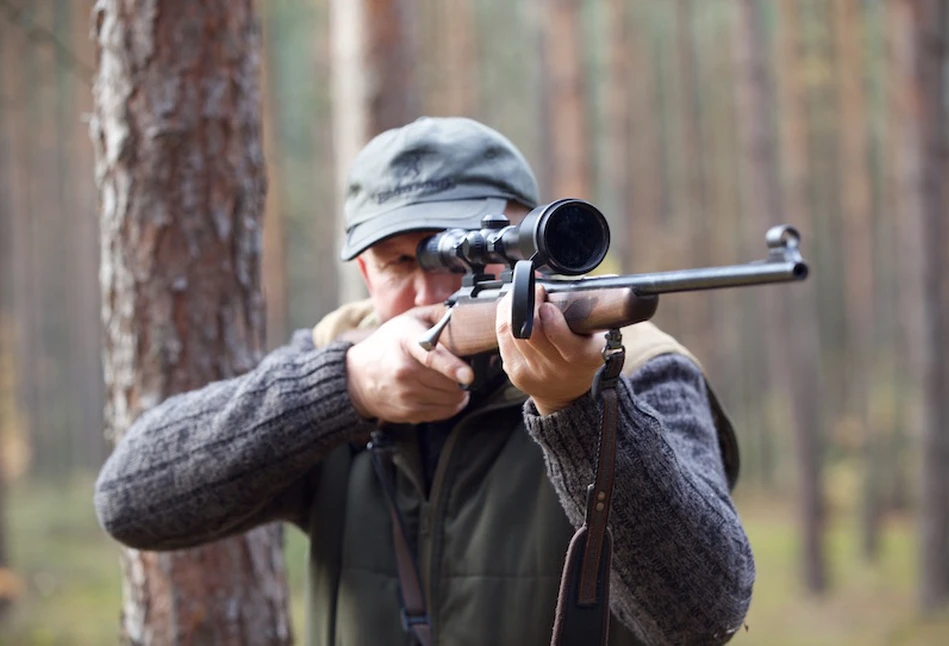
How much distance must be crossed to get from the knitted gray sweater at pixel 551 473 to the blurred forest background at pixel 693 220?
165cm

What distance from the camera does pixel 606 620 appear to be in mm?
2129

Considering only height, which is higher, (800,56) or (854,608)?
(800,56)

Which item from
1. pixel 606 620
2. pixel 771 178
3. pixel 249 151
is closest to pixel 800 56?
pixel 771 178

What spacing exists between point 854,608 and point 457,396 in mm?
12899

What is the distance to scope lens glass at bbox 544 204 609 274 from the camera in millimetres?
1914

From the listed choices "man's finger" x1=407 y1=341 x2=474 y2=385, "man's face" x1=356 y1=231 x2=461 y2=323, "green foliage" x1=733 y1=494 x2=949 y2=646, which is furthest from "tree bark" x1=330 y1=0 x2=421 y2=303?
"green foliage" x1=733 y1=494 x2=949 y2=646

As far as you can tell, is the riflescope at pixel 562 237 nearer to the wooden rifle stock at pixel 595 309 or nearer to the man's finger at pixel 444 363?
the wooden rifle stock at pixel 595 309

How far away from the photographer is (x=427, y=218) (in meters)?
2.50

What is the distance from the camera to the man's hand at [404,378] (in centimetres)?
237

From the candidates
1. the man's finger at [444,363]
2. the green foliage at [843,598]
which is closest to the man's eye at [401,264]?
the man's finger at [444,363]

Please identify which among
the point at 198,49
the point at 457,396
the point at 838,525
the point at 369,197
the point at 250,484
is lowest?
the point at 838,525

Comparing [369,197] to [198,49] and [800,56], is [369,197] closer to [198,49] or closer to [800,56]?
[198,49]

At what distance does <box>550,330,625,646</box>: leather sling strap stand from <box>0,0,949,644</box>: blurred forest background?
2.62m

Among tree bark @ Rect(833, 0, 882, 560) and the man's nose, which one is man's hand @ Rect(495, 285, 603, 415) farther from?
tree bark @ Rect(833, 0, 882, 560)
